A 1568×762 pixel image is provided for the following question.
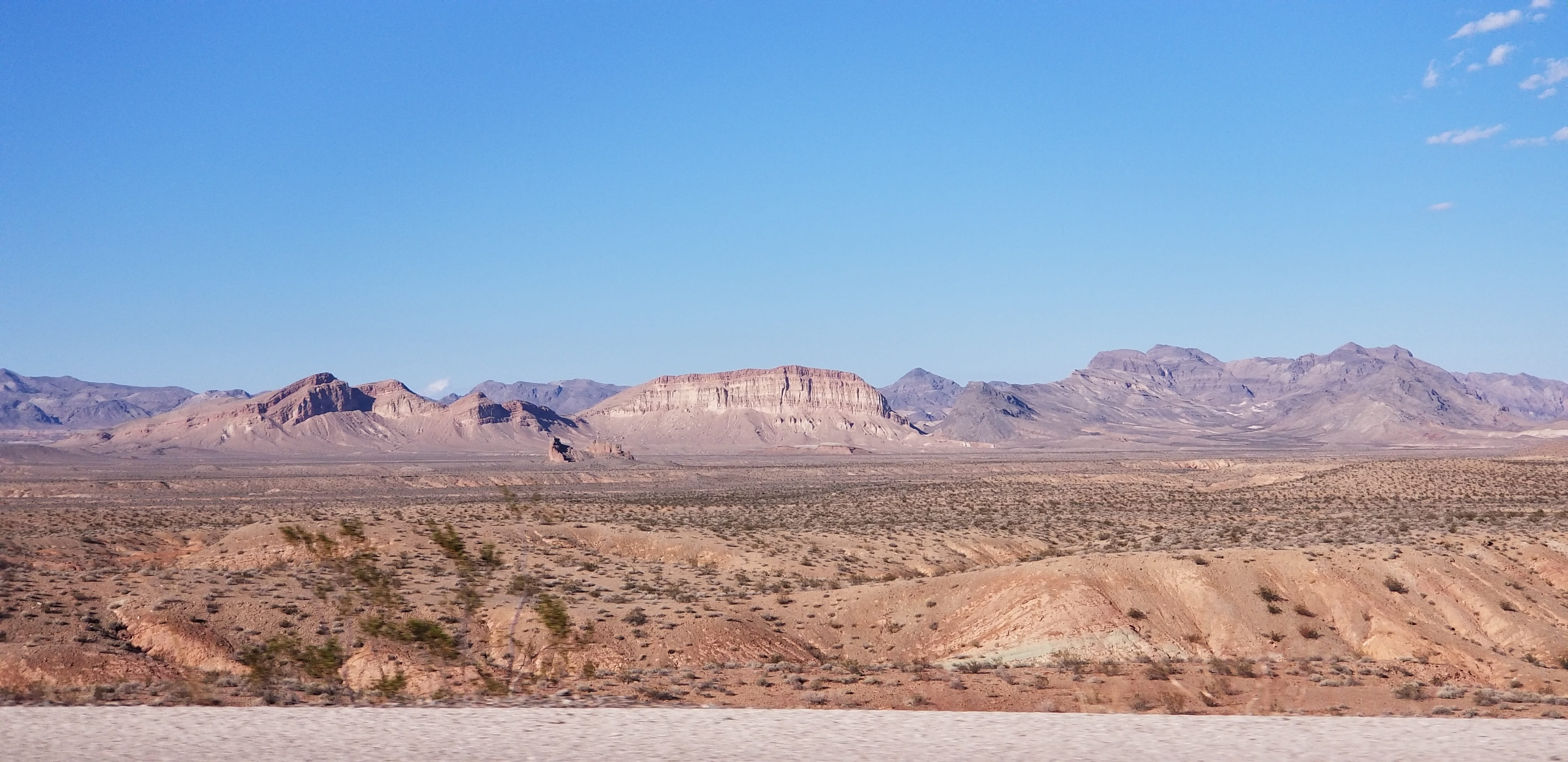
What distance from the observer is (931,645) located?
24.9 metres

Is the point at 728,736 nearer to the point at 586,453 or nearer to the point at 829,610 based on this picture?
the point at 829,610

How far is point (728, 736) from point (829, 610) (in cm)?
Answer: 1672

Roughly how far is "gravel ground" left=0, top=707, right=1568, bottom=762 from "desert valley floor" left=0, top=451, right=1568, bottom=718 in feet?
7.11

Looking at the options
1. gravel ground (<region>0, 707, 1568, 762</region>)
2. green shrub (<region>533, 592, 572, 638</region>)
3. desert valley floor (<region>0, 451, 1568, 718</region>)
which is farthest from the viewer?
desert valley floor (<region>0, 451, 1568, 718</region>)

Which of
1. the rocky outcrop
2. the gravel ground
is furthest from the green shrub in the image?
the rocky outcrop

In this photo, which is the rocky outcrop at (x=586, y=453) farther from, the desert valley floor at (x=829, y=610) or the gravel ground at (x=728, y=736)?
the gravel ground at (x=728, y=736)

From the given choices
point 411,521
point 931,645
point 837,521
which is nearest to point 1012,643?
point 931,645

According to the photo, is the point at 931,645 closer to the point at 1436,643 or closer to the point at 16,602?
the point at 1436,643

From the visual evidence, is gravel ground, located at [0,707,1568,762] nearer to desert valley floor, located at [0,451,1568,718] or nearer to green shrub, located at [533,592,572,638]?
desert valley floor, located at [0,451,1568,718]

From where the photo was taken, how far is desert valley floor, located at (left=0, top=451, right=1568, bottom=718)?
52.3ft

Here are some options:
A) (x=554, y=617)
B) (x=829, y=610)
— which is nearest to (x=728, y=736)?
(x=554, y=617)

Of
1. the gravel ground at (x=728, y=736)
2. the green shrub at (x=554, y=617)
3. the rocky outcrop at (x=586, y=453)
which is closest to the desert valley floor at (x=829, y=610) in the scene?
the green shrub at (x=554, y=617)

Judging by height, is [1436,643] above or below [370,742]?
below

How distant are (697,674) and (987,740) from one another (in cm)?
844
